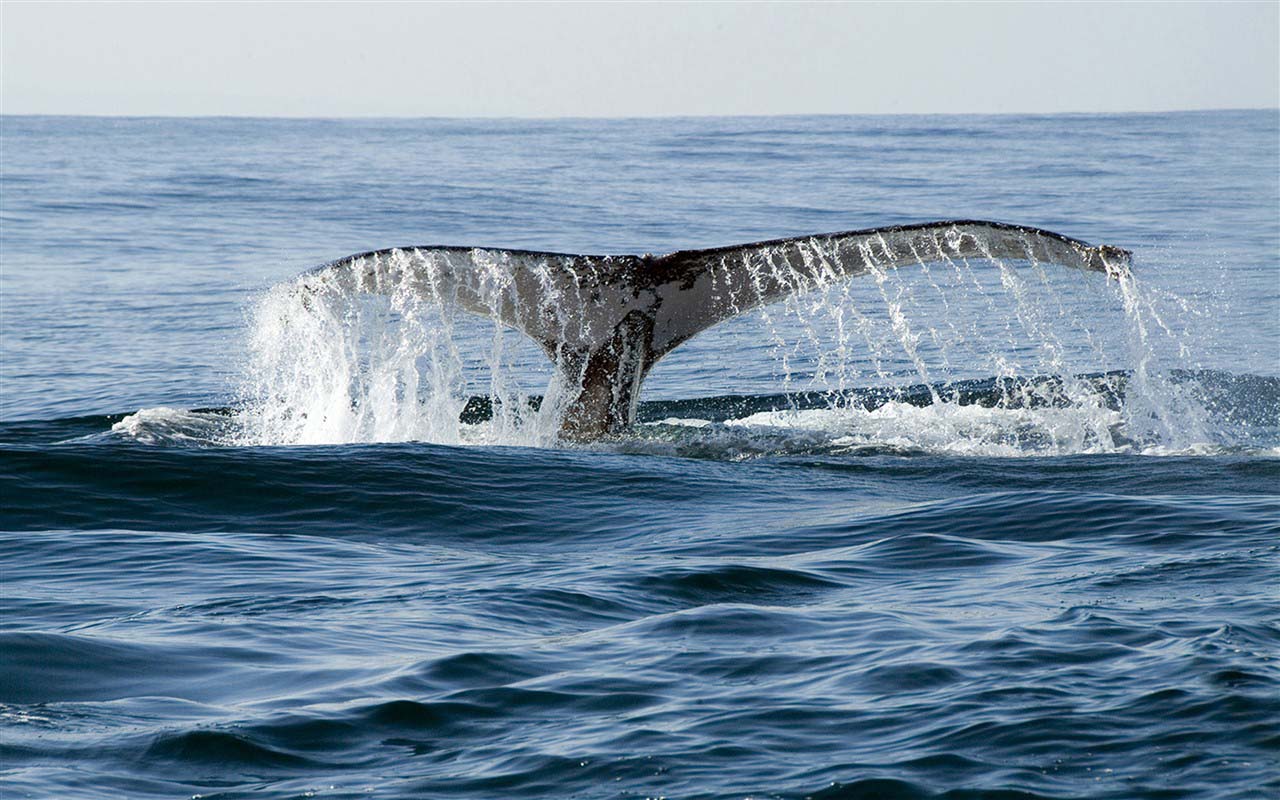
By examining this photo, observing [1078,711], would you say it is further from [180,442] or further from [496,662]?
[180,442]

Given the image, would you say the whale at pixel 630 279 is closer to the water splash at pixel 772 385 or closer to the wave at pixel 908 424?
the water splash at pixel 772 385

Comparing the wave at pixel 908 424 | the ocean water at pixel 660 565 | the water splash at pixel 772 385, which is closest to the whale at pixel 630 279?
the water splash at pixel 772 385

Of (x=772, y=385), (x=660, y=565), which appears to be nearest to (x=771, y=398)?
(x=772, y=385)

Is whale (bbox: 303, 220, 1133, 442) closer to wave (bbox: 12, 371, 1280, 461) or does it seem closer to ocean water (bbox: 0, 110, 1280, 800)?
ocean water (bbox: 0, 110, 1280, 800)

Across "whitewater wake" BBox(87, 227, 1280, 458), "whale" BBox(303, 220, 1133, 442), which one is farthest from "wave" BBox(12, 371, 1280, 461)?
"whale" BBox(303, 220, 1133, 442)

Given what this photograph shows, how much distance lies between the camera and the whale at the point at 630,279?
7789 millimetres

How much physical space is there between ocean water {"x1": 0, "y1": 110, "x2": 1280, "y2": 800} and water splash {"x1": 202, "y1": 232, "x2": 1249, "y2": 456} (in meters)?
0.06

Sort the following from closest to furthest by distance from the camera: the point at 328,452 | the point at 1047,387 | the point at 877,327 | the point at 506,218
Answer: the point at 328,452 < the point at 1047,387 < the point at 877,327 < the point at 506,218

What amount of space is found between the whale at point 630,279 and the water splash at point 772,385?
17mm

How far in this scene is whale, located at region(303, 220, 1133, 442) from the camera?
7789mm

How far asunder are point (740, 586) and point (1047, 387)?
6.06 meters

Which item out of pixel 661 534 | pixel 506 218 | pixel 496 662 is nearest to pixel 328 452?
pixel 661 534

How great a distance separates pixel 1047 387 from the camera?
37.8ft

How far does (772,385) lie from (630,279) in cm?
458
